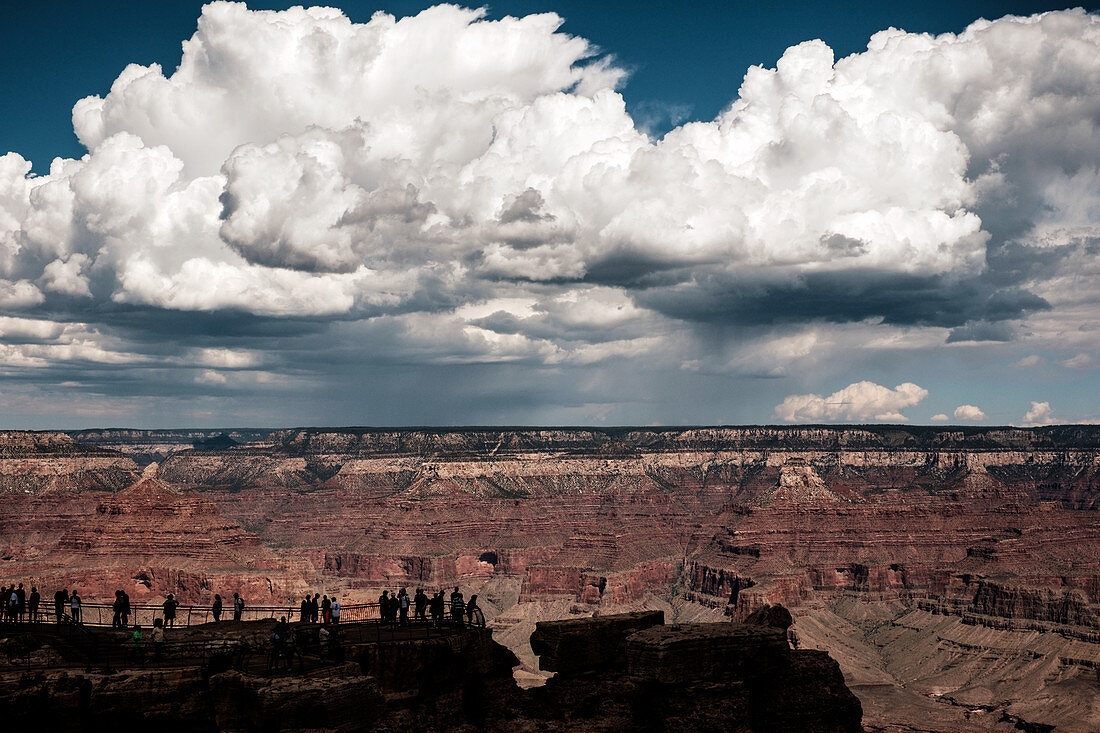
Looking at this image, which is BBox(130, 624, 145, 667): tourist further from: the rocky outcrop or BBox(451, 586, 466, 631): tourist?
the rocky outcrop

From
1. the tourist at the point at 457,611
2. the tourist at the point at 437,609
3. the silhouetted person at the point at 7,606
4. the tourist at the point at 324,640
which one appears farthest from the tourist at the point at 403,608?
the silhouetted person at the point at 7,606

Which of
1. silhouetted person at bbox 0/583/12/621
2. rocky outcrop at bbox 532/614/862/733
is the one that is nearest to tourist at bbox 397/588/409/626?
rocky outcrop at bbox 532/614/862/733

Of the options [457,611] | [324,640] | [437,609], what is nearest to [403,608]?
[437,609]

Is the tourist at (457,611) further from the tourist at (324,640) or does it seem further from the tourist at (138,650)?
the tourist at (138,650)

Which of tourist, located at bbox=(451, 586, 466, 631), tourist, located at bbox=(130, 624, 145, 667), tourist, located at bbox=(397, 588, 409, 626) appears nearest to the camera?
tourist, located at bbox=(130, 624, 145, 667)

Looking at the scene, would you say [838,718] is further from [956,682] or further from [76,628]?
[956,682]

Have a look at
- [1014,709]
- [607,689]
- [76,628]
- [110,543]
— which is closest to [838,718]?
[607,689]

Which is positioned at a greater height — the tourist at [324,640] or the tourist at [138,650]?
the tourist at [324,640]

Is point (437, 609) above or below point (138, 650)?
above

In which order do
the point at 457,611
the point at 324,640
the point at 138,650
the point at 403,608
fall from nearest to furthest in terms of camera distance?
1. the point at 324,640
2. the point at 138,650
3. the point at 457,611
4. the point at 403,608

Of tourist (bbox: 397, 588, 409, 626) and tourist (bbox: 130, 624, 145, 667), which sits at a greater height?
tourist (bbox: 397, 588, 409, 626)

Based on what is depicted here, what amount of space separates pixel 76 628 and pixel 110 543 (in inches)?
5760

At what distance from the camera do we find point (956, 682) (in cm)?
17662

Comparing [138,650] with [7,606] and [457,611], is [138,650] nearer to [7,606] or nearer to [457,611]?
[457,611]
